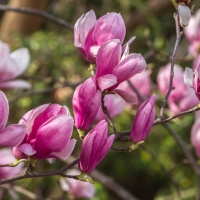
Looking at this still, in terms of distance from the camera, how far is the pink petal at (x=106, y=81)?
1.86ft

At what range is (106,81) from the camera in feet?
1.87

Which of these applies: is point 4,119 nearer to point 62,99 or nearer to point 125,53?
point 125,53

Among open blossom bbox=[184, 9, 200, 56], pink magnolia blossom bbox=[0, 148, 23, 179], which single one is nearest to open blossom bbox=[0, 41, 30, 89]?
pink magnolia blossom bbox=[0, 148, 23, 179]

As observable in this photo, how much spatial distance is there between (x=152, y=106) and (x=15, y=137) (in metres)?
0.18

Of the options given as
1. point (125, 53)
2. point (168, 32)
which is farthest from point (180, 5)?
point (168, 32)

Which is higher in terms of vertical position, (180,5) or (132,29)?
(180,5)

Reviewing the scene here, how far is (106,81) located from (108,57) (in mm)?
33

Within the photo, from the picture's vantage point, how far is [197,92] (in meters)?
0.60

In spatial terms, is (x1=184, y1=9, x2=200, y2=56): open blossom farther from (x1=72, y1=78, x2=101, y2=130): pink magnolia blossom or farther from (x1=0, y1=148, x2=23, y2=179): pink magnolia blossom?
(x1=72, y1=78, x2=101, y2=130): pink magnolia blossom

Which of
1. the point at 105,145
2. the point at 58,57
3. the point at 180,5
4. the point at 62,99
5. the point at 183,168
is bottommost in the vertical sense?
the point at 183,168

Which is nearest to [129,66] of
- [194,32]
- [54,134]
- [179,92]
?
[54,134]

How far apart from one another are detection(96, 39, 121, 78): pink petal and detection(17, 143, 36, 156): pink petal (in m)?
0.13

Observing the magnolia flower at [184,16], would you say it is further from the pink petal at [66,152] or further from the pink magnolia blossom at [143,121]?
the pink petal at [66,152]

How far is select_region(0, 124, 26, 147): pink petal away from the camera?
1.70 ft
